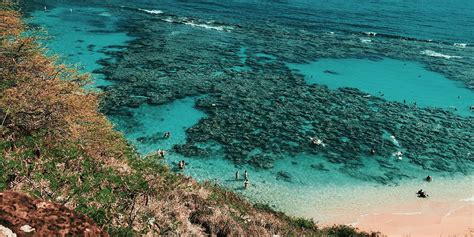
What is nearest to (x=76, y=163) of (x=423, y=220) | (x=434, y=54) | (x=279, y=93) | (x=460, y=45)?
(x=423, y=220)

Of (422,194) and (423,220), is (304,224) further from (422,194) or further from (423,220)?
(422,194)

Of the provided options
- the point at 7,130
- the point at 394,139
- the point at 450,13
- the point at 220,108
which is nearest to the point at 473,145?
the point at 394,139

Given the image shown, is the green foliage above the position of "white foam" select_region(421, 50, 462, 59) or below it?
below

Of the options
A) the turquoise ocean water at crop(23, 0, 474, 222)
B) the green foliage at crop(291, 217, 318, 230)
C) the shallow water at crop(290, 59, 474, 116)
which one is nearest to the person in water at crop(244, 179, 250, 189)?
the turquoise ocean water at crop(23, 0, 474, 222)

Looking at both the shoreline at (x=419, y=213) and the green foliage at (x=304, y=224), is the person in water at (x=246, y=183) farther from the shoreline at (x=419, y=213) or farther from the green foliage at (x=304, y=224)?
the green foliage at (x=304, y=224)

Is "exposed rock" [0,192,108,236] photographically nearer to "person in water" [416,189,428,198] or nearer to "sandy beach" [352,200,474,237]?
"sandy beach" [352,200,474,237]
